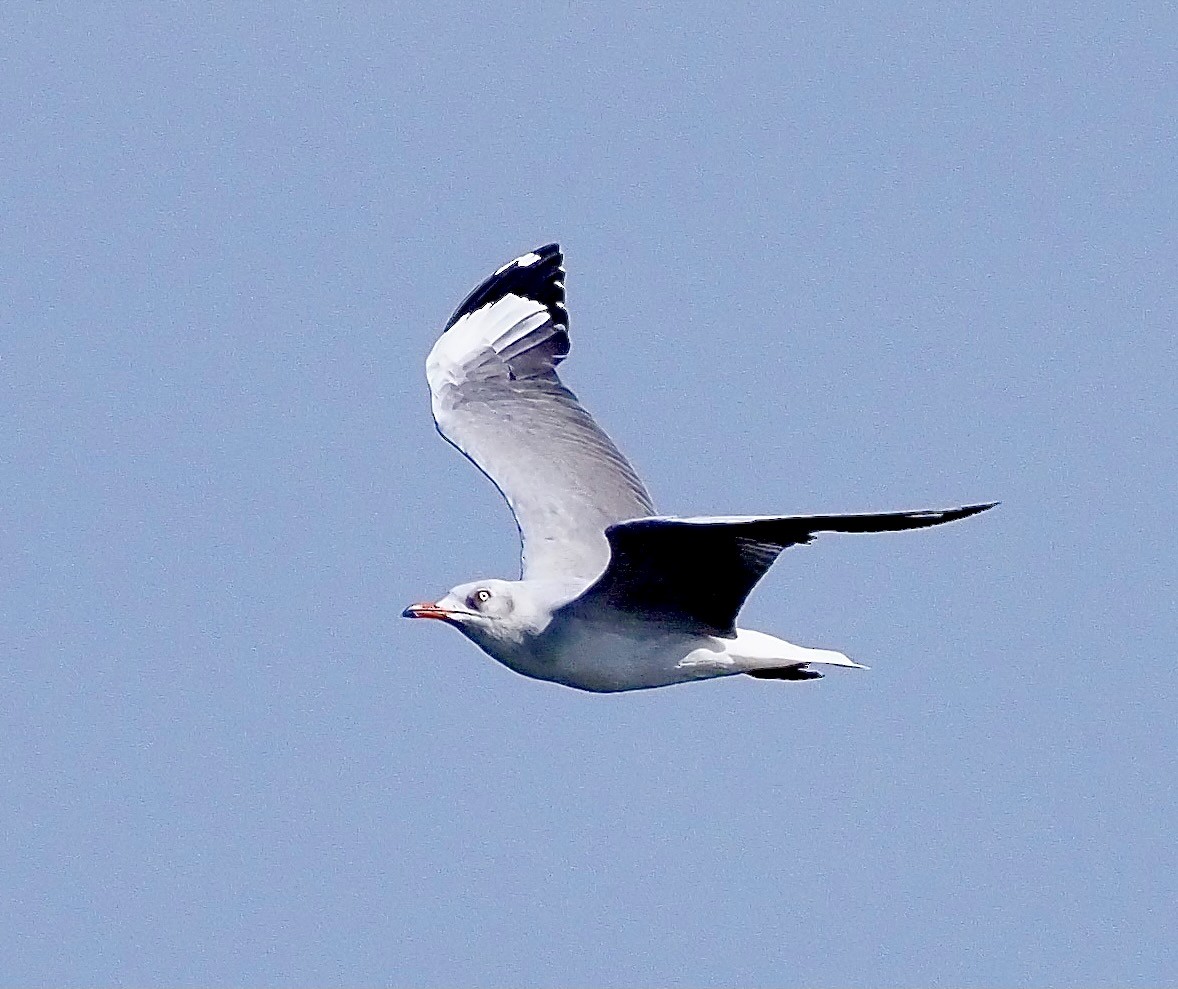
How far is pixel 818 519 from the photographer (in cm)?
841

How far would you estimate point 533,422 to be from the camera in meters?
12.9

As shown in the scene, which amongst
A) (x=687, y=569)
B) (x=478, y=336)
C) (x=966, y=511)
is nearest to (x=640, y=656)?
(x=687, y=569)

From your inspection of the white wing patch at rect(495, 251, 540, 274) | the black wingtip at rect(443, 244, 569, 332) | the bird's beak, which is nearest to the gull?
the bird's beak

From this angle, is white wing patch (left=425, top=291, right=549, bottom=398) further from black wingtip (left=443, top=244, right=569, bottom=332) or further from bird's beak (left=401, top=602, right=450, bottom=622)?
bird's beak (left=401, top=602, right=450, bottom=622)

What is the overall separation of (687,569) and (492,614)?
1.02 metres

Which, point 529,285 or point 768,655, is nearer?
point 768,655

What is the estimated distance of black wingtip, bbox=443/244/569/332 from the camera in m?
14.3

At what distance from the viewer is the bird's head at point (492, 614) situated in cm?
1024

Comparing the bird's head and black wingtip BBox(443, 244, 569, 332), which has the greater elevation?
black wingtip BBox(443, 244, 569, 332)

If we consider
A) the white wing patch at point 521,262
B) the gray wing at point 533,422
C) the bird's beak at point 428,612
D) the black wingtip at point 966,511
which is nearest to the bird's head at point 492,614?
the bird's beak at point 428,612

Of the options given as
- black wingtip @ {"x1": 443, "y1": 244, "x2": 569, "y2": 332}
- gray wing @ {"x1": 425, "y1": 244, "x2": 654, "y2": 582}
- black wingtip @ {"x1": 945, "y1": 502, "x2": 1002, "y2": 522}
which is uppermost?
black wingtip @ {"x1": 443, "y1": 244, "x2": 569, "y2": 332}

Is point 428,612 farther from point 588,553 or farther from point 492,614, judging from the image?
point 588,553

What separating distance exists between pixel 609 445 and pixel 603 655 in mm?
2685

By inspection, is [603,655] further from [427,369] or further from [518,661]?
[427,369]
